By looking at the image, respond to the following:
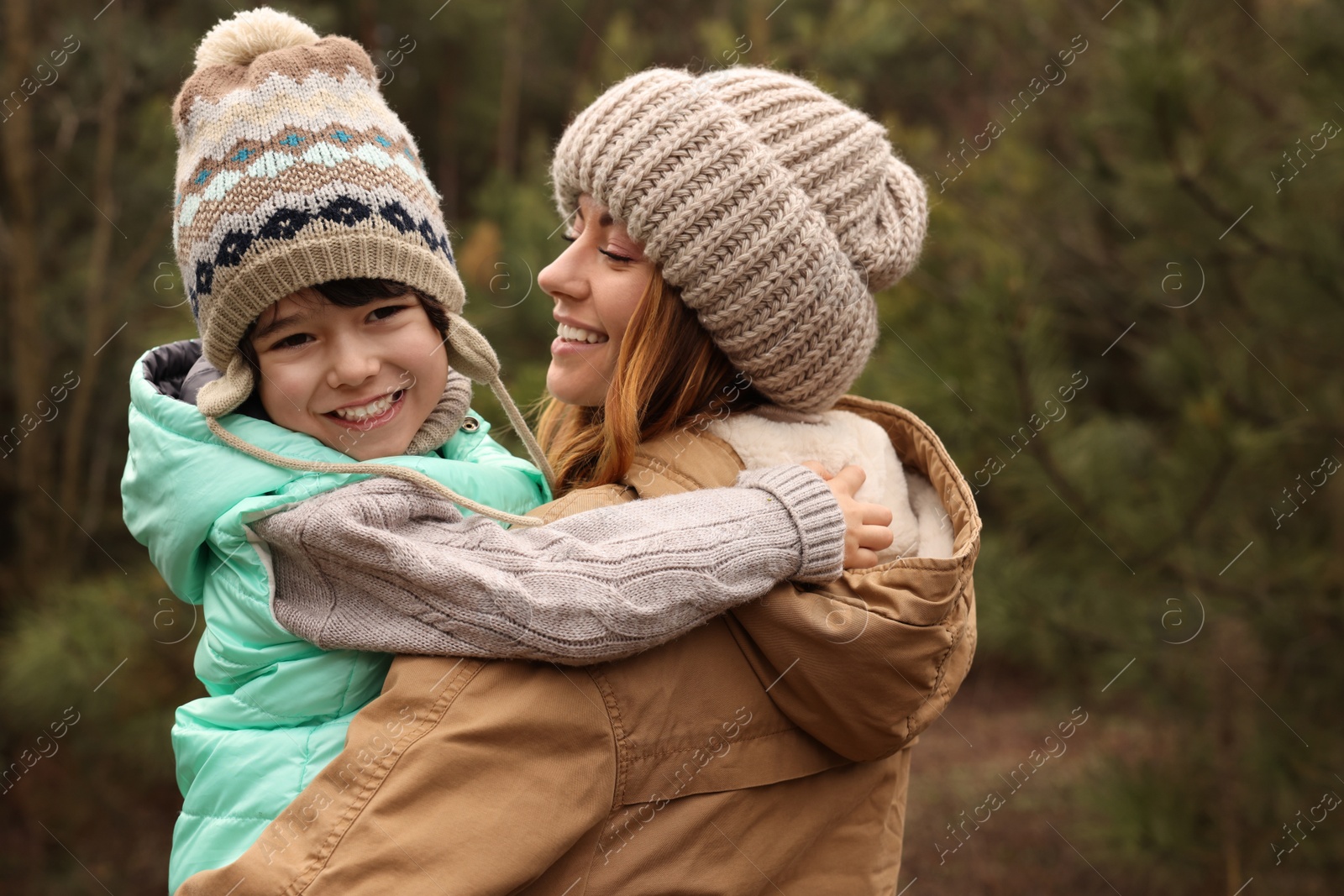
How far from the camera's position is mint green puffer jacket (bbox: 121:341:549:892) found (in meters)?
1.28

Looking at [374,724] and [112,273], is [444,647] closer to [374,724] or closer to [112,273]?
[374,724]

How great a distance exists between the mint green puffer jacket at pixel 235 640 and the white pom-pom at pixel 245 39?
0.44 m

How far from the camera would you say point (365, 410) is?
1449 millimetres

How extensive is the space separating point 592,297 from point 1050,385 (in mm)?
1411

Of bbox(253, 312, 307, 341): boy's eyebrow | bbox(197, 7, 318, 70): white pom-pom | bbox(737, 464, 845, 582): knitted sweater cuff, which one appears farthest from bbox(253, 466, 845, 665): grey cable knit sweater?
bbox(197, 7, 318, 70): white pom-pom

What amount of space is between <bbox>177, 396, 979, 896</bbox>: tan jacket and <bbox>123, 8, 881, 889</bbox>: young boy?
8 centimetres

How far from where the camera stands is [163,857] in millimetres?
3873

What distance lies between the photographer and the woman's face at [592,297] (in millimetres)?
1552

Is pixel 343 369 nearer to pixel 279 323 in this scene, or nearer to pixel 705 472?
pixel 279 323

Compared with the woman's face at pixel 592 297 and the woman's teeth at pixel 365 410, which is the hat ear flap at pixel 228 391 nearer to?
the woman's teeth at pixel 365 410

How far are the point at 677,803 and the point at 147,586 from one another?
199 centimetres

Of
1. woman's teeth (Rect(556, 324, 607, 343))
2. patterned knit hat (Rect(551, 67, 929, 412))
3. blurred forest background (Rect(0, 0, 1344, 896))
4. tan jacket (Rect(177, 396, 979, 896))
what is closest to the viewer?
tan jacket (Rect(177, 396, 979, 896))

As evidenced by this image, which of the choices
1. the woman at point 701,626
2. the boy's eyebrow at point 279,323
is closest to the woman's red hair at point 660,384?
the woman at point 701,626

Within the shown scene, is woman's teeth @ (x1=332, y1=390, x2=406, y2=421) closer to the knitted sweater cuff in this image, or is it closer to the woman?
the woman
